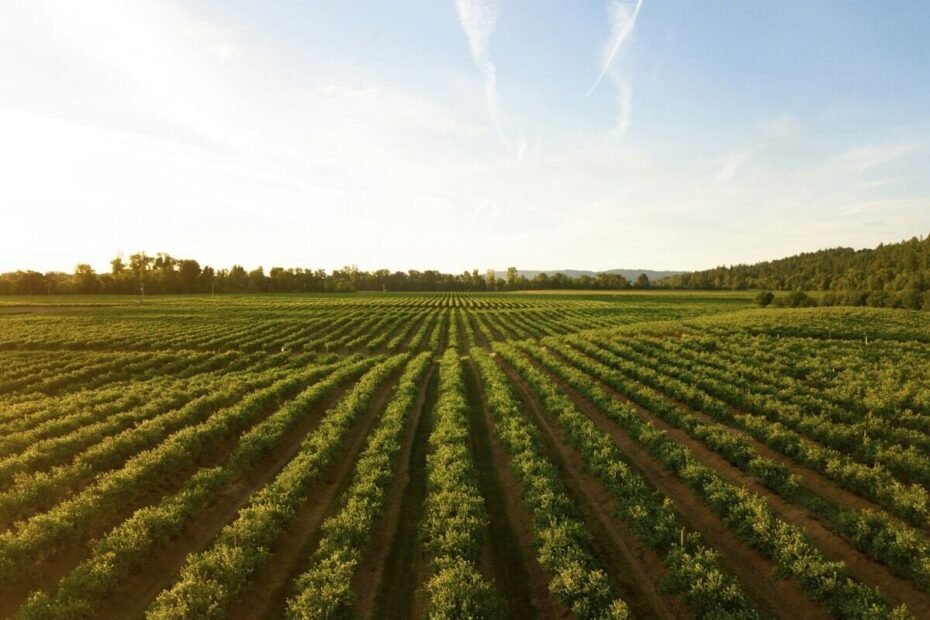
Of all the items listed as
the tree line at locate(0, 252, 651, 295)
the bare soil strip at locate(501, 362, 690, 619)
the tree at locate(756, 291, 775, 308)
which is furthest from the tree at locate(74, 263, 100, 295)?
the tree at locate(756, 291, 775, 308)

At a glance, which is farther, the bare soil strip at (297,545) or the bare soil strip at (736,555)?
the bare soil strip at (297,545)

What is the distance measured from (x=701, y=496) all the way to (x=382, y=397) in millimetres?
18617

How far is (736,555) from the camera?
12.8 metres

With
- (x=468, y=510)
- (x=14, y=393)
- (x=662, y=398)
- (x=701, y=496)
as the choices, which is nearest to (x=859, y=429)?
(x=662, y=398)

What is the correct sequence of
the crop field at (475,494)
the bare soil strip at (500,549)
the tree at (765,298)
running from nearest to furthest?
the crop field at (475,494)
the bare soil strip at (500,549)
the tree at (765,298)

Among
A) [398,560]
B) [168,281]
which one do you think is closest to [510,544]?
[398,560]

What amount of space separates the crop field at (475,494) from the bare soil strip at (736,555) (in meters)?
0.06

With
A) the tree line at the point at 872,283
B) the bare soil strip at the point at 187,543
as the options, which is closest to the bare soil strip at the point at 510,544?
the bare soil strip at the point at 187,543

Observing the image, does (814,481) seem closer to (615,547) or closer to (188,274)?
(615,547)

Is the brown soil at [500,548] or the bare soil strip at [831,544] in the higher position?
the bare soil strip at [831,544]

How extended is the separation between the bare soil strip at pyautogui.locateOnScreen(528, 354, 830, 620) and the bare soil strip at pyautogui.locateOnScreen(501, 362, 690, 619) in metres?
2.08

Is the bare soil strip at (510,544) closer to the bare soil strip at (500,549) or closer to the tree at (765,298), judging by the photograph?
the bare soil strip at (500,549)

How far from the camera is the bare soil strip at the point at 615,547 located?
433 inches

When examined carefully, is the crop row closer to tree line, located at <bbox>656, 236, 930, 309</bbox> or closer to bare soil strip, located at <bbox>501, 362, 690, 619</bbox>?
bare soil strip, located at <bbox>501, 362, 690, 619</bbox>
